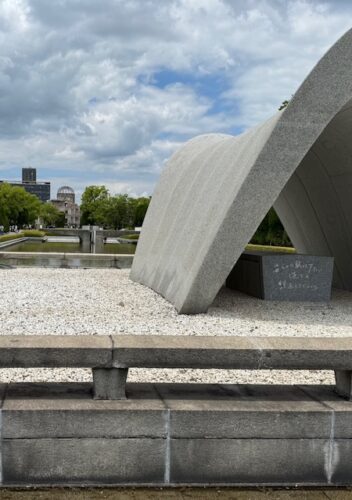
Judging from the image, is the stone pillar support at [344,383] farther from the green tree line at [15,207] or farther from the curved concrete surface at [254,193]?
the green tree line at [15,207]

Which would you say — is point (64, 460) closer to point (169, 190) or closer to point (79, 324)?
point (79, 324)

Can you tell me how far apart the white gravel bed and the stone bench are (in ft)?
7.16

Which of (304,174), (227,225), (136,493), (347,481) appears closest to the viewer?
(136,493)

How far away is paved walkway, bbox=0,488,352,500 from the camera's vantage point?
347 centimetres

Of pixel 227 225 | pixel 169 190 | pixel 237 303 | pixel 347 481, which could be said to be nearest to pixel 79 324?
pixel 227 225

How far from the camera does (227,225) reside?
30.1ft

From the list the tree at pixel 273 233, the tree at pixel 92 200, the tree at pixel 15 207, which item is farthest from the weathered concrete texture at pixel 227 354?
the tree at pixel 92 200

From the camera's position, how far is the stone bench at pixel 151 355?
369 cm

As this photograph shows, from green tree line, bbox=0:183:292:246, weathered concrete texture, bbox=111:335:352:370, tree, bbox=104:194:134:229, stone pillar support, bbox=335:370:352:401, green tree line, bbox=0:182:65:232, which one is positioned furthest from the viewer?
tree, bbox=104:194:134:229

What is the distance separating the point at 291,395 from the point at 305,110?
19.3 ft

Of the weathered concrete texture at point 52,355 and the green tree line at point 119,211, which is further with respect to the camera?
the green tree line at point 119,211

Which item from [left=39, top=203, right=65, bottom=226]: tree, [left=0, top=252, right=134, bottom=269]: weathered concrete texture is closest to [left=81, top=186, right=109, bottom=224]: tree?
[left=39, top=203, right=65, bottom=226]: tree

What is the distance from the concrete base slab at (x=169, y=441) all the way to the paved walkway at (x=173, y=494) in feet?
0.22

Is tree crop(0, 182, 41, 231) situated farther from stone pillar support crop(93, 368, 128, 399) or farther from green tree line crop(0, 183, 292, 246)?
stone pillar support crop(93, 368, 128, 399)
